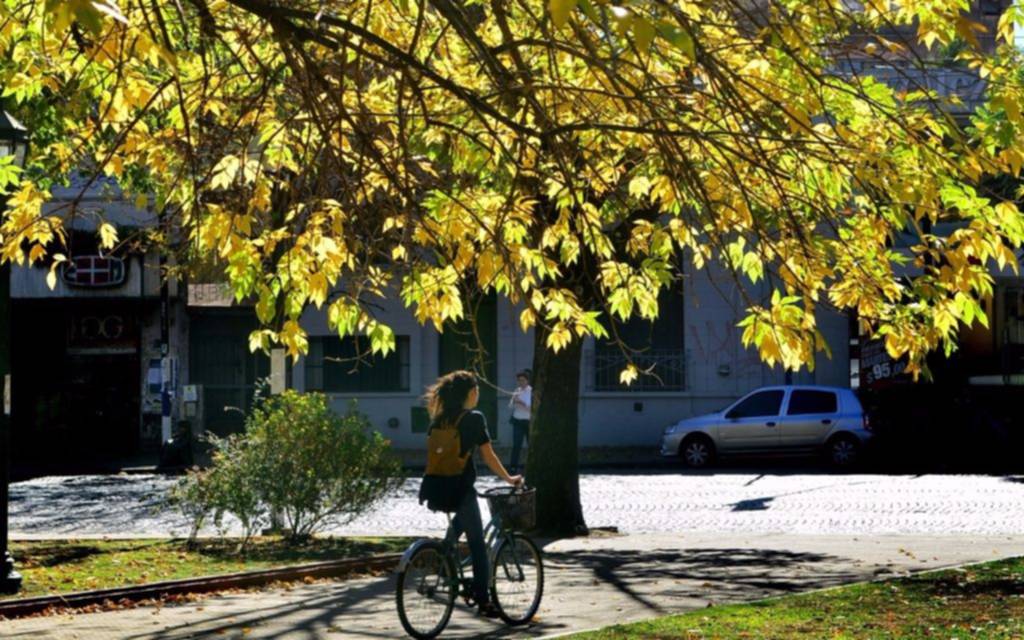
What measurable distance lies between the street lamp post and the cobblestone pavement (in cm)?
415

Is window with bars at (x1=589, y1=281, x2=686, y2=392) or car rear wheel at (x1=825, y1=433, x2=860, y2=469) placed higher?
window with bars at (x1=589, y1=281, x2=686, y2=392)

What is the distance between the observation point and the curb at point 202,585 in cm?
1189

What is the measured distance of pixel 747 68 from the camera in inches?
380

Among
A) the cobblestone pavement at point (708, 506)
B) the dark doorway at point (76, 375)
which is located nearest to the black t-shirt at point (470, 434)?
the cobblestone pavement at point (708, 506)

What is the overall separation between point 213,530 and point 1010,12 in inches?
446

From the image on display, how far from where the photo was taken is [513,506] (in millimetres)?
10531

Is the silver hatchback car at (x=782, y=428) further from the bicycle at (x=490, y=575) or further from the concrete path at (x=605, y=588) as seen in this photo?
the bicycle at (x=490, y=575)

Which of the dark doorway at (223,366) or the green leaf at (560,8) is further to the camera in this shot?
the dark doorway at (223,366)

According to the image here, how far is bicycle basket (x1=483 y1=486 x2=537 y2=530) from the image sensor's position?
10.5 metres

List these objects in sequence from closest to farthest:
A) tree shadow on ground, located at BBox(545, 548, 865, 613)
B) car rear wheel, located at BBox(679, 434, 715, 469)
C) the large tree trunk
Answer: tree shadow on ground, located at BBox(545, 548, 865, 613) → the large tree trunk → car rear wheel, located at BBox(679, 434, 715, 469)

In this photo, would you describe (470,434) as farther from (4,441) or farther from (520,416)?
(520,416)

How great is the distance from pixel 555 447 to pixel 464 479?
697 centimetres

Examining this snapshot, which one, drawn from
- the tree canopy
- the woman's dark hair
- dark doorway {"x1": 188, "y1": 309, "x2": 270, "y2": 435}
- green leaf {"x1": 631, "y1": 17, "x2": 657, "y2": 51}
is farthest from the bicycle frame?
dark doorway {"x1": 188, "y1": 309, "x2": 270, "y2": 435}

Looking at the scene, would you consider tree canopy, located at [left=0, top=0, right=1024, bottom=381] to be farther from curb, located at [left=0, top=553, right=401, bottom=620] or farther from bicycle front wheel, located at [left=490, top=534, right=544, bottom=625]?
curb, located at [left=0, top=553, right=401, bottom=620]
